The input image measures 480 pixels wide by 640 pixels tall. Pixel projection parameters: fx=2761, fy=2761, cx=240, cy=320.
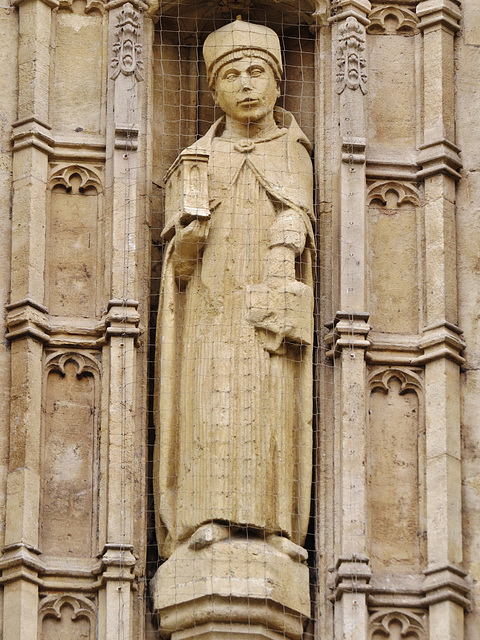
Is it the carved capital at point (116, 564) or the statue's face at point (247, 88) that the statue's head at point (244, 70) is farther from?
the carved capital at point (116, 564)

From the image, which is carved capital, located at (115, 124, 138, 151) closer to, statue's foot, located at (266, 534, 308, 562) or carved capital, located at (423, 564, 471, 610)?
statue's foot, located at (266, 534, 308, 562)

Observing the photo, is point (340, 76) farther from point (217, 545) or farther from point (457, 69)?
point (217, 545)

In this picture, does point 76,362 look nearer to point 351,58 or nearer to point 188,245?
point 188,245

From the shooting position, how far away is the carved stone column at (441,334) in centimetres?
1412

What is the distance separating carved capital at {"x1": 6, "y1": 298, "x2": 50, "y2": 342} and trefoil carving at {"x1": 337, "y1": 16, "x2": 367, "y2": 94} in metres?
2.15

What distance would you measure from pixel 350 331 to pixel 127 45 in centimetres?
210

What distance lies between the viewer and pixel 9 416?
47.4ft

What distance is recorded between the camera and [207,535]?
46.3 feet

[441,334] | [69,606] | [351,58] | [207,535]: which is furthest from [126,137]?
[69,606]

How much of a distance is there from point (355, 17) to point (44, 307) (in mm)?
2472

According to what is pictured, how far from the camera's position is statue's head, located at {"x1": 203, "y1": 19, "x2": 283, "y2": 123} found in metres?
15.2

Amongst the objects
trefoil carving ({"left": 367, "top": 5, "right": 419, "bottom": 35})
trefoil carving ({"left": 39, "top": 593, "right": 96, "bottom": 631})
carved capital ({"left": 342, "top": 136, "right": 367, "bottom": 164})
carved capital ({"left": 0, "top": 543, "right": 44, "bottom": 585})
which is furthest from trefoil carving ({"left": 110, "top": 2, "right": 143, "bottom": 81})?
trefoil carving ({"left": 39, "top": 593, "right": 96, "bottom": 631})

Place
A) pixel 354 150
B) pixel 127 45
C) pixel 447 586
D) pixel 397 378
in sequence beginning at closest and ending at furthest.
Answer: pixel 447 586 < pixel 397 378 < pixel 354 150 < pixel 127 45

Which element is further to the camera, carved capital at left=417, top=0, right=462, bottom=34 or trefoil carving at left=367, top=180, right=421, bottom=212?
carved capital at left=417, top=0, right=462, bottom=34
